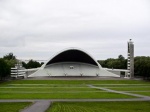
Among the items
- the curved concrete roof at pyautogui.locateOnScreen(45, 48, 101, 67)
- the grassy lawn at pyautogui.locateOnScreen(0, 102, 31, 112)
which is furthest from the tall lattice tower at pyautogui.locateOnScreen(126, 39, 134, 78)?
the grassy lawn at pyautogui.locateOnScreen(0, 102, 31, 112)

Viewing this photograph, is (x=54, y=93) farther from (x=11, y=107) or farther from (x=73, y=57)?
(x=73, y=57)

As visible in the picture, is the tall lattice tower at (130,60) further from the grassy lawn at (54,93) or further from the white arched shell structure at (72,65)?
the grassy lawn at (54,93)

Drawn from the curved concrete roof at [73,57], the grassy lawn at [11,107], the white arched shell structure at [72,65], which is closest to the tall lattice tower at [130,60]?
the white arched shell structure at [72,65]

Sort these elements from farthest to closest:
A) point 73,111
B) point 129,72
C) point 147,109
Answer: point 129,72
point 147,109
point 73,111

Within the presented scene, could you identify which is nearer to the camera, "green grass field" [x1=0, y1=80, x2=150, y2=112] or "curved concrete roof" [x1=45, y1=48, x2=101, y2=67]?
"green grass field" [x1=0, y1=80, x2=150, y2=112]

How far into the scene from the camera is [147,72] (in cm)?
7106

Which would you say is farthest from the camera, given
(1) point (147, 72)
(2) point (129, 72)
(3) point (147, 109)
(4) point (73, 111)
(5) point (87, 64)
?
(5) point (87, 64)

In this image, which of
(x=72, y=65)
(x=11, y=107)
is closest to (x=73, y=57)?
(x=72, y=65)

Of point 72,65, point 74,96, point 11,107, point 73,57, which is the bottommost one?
point 11,107

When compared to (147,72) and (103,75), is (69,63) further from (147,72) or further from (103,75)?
(147,72)

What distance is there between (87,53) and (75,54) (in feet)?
15.9

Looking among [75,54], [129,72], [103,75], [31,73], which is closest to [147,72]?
[129,72]

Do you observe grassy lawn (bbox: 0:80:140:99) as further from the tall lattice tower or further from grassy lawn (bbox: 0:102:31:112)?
the tall lattice tower

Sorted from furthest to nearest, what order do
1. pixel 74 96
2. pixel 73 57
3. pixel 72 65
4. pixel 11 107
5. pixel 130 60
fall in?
1. pixel 72 65
2. pixel 73 57
3. pixel 130 60
4. pixel 74 96
5. pixel 11 107
